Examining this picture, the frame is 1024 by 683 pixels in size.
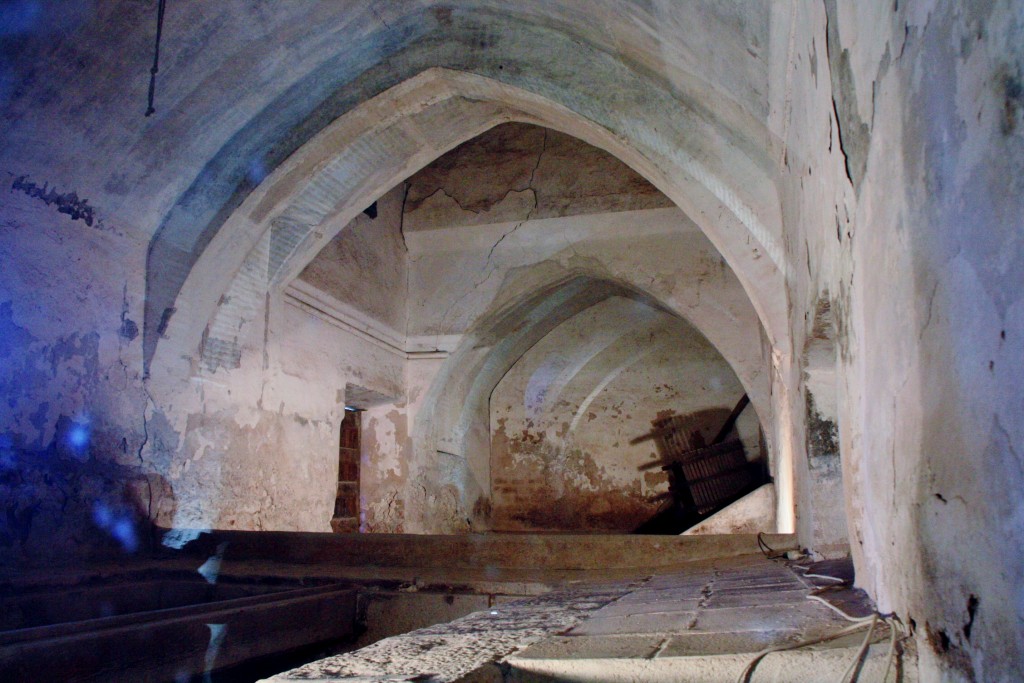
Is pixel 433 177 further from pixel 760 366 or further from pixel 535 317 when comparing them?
pixel 760 366

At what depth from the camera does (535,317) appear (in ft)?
30.3

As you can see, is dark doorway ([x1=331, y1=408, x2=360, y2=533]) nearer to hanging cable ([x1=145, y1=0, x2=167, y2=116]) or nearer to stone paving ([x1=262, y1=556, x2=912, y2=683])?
hanging cable ([x1=145, y1=0, x2=167, y2=116])

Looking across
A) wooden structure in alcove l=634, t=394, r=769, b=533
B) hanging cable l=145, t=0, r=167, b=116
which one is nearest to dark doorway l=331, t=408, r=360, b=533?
hanging cable l=145, t=0, r=167, b=116

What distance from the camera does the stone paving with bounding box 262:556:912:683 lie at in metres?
1.51

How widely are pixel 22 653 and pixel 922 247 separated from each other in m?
2.70

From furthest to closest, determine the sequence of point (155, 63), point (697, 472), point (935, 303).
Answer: point (697, 472) < point (155, 63) < point (935, 303)

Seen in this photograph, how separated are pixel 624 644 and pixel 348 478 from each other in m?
6.43

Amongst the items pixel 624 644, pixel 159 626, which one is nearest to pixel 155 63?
pixel 159 626

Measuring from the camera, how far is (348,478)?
25.5 ft

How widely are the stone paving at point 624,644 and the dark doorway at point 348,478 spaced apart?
5.21 m

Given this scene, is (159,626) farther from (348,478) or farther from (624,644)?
(348,478)

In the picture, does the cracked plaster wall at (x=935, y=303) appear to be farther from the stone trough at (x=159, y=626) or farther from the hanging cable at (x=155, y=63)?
the hanging cable at (x=155, y=63)

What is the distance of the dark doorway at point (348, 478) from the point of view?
24.5ft

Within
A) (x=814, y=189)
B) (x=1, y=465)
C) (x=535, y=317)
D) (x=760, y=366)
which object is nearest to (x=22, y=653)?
(x=1, y=465)
